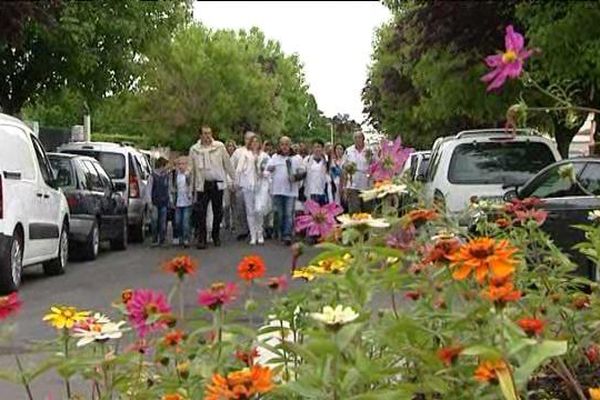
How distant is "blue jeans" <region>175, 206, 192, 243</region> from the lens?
17594mm

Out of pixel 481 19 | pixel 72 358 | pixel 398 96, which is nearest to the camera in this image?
pixel 72 358

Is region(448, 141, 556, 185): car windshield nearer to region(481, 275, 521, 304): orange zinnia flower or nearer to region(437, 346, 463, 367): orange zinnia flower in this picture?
region(437, 346, 463, 367): orange zinnia flower

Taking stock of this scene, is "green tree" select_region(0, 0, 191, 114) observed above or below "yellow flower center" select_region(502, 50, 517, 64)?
above

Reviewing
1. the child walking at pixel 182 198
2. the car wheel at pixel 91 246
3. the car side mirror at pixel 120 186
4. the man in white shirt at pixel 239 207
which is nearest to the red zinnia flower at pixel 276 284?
the car wheel at pixel 91 246

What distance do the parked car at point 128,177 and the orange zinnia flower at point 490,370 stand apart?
684 inches

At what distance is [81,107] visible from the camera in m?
22.9

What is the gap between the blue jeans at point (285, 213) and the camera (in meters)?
17.9

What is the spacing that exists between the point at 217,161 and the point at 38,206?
15.5 feet

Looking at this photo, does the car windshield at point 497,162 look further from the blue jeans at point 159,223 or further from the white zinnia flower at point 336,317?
the white zinnia flower at point 336,317

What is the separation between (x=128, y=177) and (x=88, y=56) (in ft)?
12.6

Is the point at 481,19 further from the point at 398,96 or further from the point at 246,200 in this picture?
the point at 398,96

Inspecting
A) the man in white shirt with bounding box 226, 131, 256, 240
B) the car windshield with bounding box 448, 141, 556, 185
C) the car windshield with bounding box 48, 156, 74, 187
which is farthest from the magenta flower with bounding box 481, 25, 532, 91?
the man in white shirt with bounding box 226, 131, 256, 240

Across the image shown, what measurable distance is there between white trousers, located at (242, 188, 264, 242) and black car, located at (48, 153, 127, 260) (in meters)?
2.23

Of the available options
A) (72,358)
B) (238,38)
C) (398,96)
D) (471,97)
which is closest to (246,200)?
(471,97)
